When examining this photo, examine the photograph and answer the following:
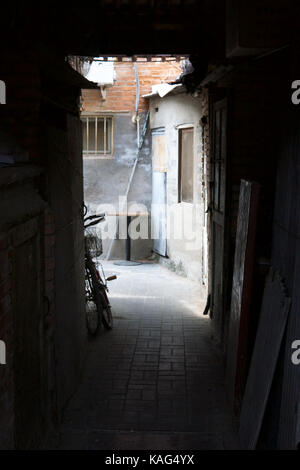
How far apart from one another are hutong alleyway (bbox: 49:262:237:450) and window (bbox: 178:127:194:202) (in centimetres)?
299

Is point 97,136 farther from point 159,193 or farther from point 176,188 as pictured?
point 176,188

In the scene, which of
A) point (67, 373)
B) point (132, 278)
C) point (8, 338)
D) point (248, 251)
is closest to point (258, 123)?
point (248, 251)

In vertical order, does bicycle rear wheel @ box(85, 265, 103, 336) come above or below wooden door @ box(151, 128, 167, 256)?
below

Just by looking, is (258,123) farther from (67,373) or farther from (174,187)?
(174,187)

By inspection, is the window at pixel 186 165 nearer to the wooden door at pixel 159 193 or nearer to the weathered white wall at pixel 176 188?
the weathered white wall at pixel 176 188

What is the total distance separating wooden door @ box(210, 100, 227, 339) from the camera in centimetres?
709

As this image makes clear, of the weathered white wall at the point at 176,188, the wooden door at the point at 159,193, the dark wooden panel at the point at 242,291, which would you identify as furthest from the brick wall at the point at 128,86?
the dark wooden panel at the point at 242,291

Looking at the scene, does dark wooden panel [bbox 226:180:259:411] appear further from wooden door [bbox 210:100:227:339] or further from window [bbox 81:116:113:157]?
window [bbox 81:116:113:157]

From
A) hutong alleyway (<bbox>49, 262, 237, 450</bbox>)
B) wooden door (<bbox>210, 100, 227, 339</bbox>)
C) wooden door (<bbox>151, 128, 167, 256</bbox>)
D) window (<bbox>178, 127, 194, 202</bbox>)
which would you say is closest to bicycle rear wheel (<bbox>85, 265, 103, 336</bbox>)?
hutong alleyway (<bbox>49, 262, 237, 450</bbox>)

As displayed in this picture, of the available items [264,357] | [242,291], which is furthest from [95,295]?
[264,357]

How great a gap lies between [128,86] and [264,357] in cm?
1091

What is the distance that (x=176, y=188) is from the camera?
12461mm

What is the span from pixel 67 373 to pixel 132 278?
600 cm
